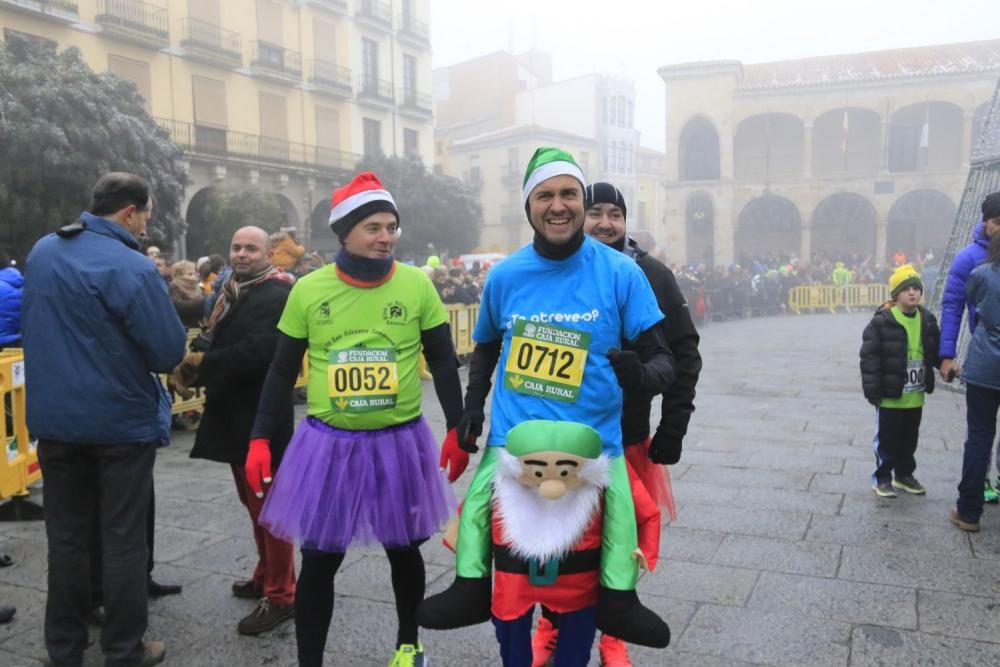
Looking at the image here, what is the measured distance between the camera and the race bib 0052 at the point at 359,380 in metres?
3.01

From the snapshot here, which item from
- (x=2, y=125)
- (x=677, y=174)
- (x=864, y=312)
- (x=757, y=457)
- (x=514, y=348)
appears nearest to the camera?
(x=514, y=348)

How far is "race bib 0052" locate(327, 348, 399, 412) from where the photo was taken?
9.87 feet

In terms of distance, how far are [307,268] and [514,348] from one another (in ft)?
33.3

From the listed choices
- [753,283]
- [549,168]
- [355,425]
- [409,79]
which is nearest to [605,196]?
[549,168]

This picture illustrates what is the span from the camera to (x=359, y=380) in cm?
301

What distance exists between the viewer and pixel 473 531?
8.36ft

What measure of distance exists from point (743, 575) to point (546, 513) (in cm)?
214

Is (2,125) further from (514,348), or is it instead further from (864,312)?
(864,312)

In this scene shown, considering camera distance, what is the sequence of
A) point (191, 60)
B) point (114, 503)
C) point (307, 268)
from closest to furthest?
point (114, 503), point (307, 268), point (191, 60)

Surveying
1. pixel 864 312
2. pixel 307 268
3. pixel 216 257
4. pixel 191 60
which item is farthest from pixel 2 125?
pixel 864 312

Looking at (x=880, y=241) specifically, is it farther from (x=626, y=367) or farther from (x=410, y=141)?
(x=626, y=367)

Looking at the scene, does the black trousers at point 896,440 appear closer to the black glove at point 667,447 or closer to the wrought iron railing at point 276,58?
the black glove at point 667,447

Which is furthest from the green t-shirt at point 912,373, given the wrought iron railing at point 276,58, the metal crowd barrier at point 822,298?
the wrought iron railing at point 276,58

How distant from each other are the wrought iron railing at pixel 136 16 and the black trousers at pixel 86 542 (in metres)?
23.6
